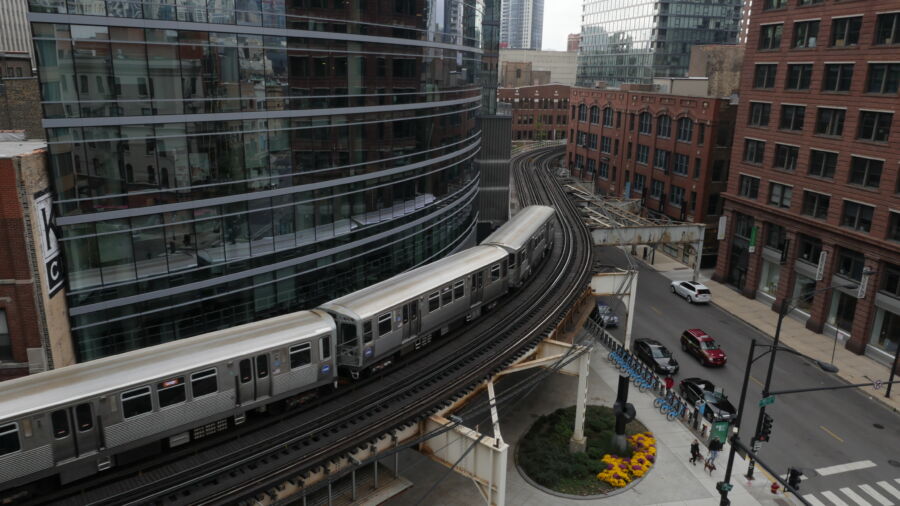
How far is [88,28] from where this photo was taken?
831 inches

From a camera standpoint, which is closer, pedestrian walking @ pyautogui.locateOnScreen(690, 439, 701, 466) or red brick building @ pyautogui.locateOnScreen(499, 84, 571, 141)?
pedestrian walking @ pyautogui.locateOnScreen(690, 439, 701, 466)

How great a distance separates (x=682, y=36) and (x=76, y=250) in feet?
332

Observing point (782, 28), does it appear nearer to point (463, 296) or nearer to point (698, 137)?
point (698, 137)

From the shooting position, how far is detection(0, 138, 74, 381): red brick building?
65.9ft

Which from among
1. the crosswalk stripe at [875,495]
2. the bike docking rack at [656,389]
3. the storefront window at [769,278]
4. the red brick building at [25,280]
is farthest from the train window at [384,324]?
the storefront window at [769,278]

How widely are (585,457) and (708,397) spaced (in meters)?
9.40

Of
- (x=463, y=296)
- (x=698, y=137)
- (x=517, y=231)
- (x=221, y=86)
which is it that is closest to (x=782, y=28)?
(x=698, y=137)

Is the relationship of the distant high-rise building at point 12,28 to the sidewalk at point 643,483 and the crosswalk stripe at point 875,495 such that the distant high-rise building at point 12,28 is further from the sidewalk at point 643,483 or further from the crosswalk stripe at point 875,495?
the crosswalk stripe at point 875,495

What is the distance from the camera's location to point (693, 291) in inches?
2004

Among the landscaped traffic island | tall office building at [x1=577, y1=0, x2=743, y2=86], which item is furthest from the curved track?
tall office building at [x1=577, y1=0, x2=743, y2=86]

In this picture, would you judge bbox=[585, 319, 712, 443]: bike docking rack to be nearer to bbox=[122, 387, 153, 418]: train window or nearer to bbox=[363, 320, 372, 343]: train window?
bbox=[363, 320, 372, 343]: train window

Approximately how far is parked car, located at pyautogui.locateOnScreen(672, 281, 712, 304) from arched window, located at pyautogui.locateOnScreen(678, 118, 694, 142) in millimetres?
18376

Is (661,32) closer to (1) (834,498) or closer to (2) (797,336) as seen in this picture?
(2) (797,336)

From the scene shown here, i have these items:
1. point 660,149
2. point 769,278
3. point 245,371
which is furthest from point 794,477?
point 660,149
